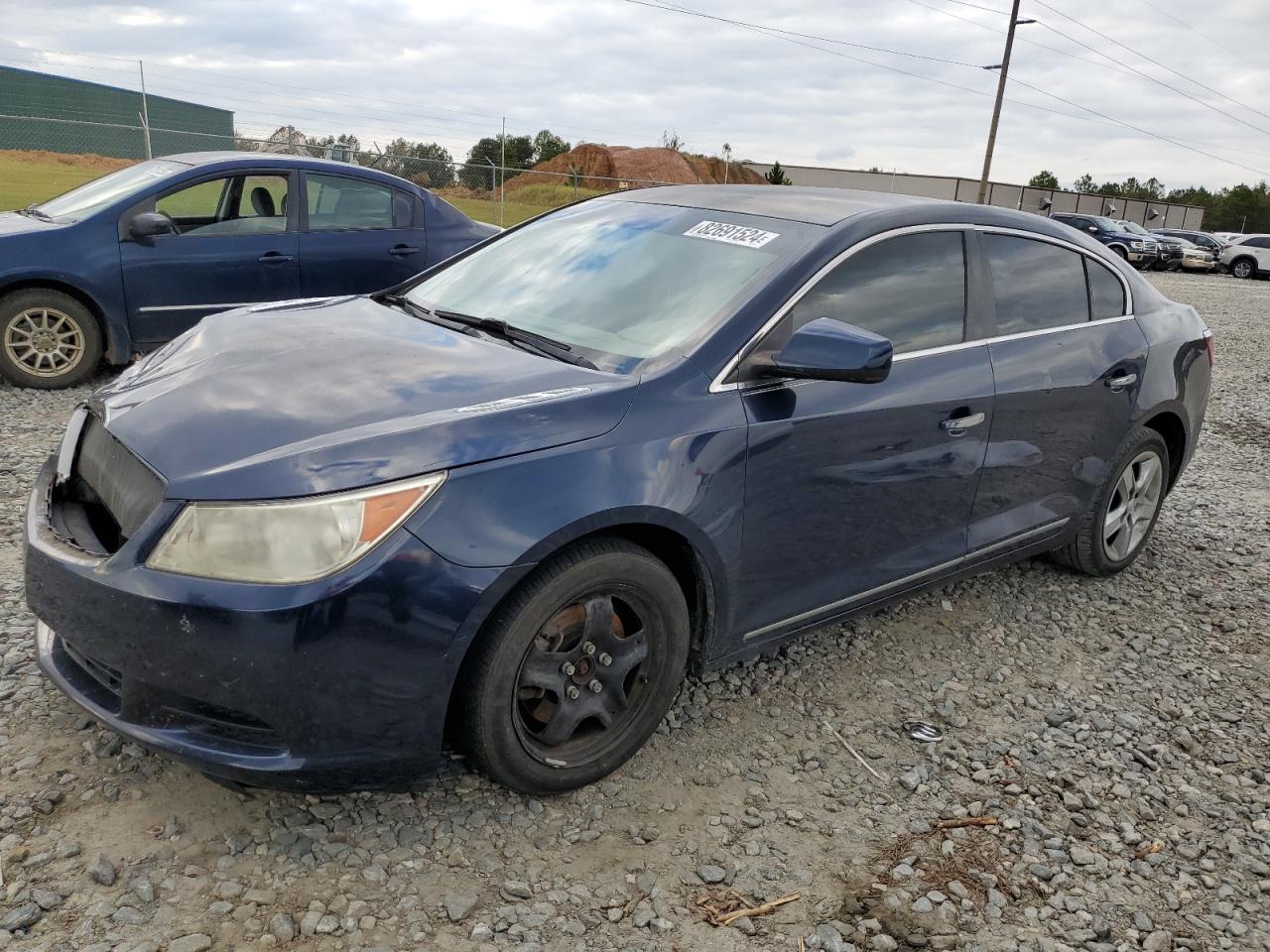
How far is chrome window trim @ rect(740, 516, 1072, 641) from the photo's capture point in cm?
312

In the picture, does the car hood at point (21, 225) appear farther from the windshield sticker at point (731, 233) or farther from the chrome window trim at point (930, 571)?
the chrome window trim at point (930, 571)

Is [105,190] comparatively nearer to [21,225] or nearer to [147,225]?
[21,225]

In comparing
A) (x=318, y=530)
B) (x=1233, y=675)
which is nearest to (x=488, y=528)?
(x=318, y=530)

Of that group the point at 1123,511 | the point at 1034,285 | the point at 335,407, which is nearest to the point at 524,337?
the point at 335,407

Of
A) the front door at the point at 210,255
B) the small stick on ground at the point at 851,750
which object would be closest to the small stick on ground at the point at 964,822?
the small stick on ground at the point at 851,750

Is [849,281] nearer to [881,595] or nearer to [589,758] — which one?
[881,595]

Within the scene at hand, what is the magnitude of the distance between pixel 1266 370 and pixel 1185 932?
10930 mm

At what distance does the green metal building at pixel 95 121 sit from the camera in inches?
677

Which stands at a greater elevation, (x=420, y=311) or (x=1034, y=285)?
(x=1034, y=285)

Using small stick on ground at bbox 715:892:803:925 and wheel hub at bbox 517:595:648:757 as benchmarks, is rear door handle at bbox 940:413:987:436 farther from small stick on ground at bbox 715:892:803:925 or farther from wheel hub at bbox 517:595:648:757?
small stick on ground at bbox 715:892:803:925

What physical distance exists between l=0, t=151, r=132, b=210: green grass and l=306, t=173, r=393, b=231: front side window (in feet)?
49.5

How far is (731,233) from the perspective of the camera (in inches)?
130

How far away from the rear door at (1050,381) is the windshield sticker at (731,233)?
3.17ft

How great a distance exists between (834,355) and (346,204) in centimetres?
566
